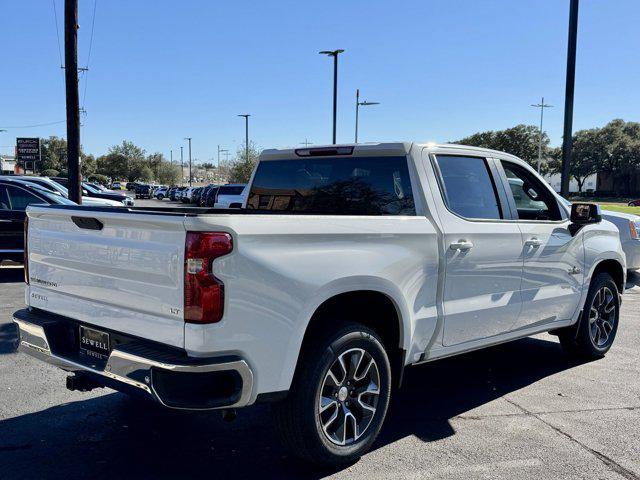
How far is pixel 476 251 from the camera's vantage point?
4.35 metres

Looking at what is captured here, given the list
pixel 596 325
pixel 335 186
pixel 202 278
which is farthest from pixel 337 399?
pixel 596 325

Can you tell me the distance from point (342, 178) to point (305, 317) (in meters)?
1.67

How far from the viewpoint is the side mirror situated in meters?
5.33

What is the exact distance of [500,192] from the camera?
487 cm

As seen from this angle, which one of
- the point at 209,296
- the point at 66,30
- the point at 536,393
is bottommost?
the point at 536,393

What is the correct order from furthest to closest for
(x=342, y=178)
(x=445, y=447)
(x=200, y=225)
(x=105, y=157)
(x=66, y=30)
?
(x=105, y=157), (x=66, y=30), (x=342, y=178), (x=445, y=447), (x=200, y=225)

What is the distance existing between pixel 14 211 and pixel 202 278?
950cm

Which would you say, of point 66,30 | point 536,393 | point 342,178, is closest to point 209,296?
point 342,178

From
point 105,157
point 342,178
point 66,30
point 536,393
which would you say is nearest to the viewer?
point 342,178

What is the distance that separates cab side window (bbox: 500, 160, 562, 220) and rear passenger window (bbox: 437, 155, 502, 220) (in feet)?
1.48

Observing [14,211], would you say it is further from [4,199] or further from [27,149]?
[27,149]

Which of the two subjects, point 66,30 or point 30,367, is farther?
point 66,30

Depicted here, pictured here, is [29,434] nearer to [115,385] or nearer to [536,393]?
[115,385]

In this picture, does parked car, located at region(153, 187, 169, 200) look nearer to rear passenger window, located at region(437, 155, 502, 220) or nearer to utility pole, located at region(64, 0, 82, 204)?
utility pole, located at region(64, 0, 82, 204)
